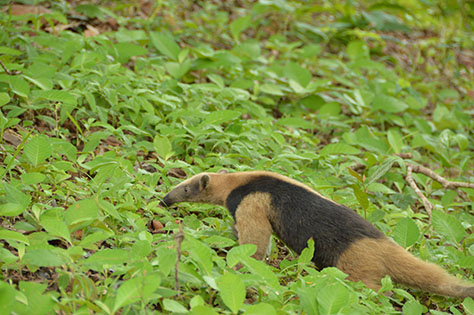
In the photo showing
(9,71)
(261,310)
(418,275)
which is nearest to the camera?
(261,310)

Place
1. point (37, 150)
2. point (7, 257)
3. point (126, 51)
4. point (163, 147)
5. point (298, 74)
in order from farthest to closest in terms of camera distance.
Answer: point (298, 74) < point (126, 51) < point (163, 147) < point (37, 150) < point (7, 257)

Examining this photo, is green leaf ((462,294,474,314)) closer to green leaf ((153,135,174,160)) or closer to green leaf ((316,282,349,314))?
green leaf ((316,282,349,314))

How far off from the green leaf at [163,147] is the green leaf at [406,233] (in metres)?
2.02

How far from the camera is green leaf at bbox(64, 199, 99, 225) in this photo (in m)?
3.33

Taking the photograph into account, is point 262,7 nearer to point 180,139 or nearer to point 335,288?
point 180,139

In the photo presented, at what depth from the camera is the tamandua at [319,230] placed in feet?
12.9

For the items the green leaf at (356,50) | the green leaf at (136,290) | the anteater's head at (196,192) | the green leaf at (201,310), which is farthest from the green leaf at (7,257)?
the green leaf at (356,50)

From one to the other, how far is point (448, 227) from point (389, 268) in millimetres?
999

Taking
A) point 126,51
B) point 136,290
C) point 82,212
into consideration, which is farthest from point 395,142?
point 136,290

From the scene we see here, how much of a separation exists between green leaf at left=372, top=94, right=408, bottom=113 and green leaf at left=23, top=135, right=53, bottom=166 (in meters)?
4.53

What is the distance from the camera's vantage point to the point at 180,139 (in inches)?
215

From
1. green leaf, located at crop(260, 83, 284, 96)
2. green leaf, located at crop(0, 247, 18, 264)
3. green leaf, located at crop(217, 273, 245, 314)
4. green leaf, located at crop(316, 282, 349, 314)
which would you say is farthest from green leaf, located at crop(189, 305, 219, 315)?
green leaf, located at crop(260, 83, 284, 96)

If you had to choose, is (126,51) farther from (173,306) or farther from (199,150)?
(173,306)

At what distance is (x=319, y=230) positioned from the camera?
160 inches
